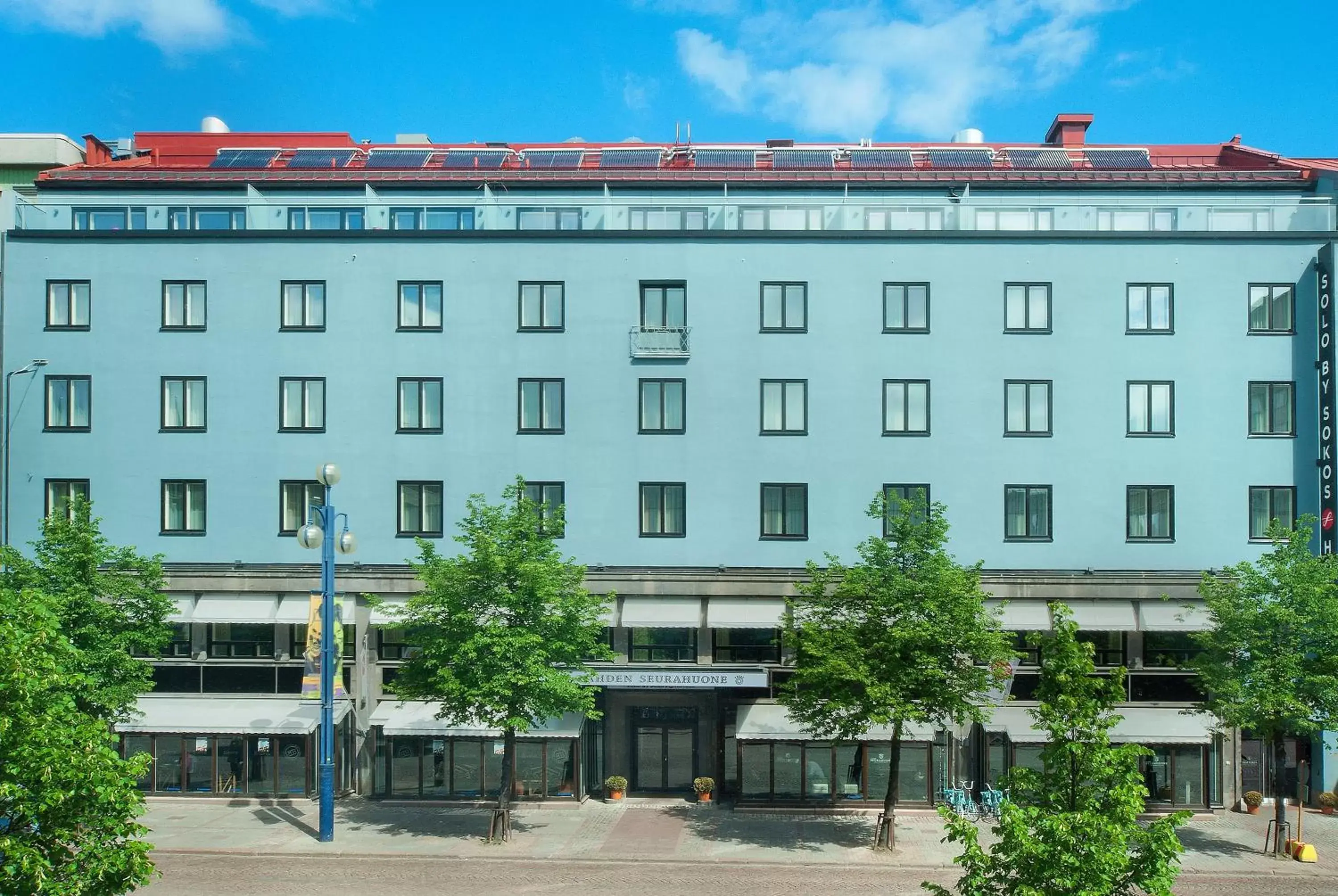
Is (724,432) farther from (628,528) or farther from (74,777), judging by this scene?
(74,777)

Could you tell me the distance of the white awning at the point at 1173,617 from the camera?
32.5 meters

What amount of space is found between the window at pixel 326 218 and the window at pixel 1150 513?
81.1 ft

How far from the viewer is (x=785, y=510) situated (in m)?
34.2

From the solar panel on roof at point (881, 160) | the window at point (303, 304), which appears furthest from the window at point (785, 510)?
the window at point (303, 304)

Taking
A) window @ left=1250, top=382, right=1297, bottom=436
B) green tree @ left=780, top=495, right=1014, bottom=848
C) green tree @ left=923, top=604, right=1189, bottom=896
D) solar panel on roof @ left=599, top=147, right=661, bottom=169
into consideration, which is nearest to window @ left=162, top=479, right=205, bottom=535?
solar panel on roof @ left=599, top=147, right=661, bottom=169

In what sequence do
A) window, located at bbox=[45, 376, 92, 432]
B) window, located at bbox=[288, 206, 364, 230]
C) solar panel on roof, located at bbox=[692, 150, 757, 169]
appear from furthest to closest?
solar panel on roof, located at bbox=[692, 150, 757, 169], window, located at bbox=[288, 206, 364, 230], window, located at bbox=[45, 376, 92, 432]

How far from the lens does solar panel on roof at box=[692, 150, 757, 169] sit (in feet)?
133

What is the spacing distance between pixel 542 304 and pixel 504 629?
10.8 m

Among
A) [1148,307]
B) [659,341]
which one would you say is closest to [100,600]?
[659,341]

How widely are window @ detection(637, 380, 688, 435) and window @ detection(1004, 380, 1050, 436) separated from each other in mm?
9460

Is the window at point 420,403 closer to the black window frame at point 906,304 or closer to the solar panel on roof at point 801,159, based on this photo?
the black window frame at point 906,304

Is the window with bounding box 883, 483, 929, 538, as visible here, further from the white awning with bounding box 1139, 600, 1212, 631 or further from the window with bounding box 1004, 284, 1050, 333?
the white awning with bounding box 1139, 600, 1212, 631

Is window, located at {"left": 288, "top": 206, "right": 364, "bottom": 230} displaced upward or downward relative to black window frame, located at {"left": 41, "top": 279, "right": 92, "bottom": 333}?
upward

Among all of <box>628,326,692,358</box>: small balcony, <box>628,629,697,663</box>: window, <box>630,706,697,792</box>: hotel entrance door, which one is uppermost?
<box>628,326,692,358</box>: small balcony
